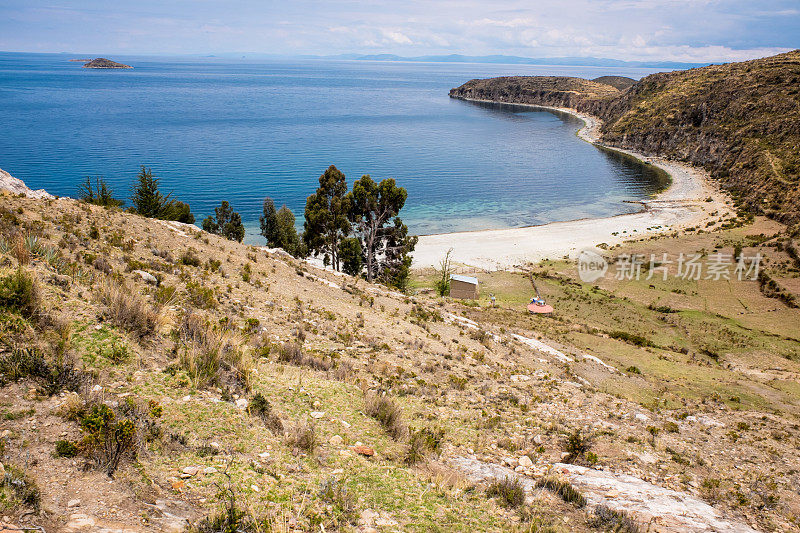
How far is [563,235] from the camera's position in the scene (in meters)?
68.8

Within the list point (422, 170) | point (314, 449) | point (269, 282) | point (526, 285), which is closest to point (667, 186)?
point (422, 170)

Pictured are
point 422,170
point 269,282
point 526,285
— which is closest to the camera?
point 269,282

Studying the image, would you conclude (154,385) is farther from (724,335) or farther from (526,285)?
(526,285)

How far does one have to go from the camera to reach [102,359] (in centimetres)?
874

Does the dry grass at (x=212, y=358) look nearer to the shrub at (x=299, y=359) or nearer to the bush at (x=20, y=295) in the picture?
A: the shrub at (x=299, y=359)

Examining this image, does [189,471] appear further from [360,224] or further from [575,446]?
[360,224]

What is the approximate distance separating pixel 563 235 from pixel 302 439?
66896 millimetres

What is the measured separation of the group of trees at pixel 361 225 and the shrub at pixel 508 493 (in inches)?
1292

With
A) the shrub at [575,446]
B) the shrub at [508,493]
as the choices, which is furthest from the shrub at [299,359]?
the shrub at [575,446]

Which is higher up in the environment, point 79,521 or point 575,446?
point 79,521

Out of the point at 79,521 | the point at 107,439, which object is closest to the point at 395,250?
the point at 107,439

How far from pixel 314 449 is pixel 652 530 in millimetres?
6645

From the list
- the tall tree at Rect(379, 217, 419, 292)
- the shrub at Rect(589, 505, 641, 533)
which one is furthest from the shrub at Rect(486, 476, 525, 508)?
the tall tree at Rect(379, 217, 419, 292)

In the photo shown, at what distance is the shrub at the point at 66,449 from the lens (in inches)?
242
